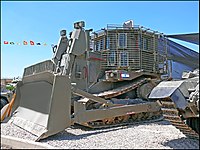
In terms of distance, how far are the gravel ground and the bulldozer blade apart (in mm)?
→ 253

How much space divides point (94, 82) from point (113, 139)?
14.4 ft

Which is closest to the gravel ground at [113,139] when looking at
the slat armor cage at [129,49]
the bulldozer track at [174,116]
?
the bulldozer track at [174,116]

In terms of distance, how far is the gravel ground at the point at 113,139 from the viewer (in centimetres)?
591

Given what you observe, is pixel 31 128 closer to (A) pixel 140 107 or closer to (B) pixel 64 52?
(A) pixel 140 107

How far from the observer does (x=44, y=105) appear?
7.52m

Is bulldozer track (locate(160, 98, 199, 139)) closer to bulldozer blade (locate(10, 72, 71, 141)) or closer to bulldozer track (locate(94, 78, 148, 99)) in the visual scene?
bulldozer blade (locate(10, 72, 71, 141))

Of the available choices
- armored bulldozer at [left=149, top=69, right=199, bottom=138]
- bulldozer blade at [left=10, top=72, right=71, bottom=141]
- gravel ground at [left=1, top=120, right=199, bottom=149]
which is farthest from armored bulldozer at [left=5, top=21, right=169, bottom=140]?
armored bulldozer at [left=149, top=69, right=199, bottom=138]

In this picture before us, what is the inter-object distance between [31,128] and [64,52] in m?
4.83

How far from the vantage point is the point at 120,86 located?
11.0m

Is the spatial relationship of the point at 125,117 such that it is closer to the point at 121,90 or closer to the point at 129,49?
the point at 121,90

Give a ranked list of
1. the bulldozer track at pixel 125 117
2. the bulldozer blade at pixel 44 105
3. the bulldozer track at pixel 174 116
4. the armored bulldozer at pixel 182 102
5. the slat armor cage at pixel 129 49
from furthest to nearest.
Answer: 1. the slat armor cage at pixel 129 49
2. the bulldozer track at pixel 125 117
3. the bulldozer blade at pixel 44 105
4. the bulldozer track at pixel 174 116
5. the armored bulldozer at pixel 182 102

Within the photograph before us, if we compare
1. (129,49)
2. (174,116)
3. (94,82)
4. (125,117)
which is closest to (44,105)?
(125,117)

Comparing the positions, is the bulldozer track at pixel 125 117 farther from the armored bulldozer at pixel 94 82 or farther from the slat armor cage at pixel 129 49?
the slat armor cage at pixel 129 49

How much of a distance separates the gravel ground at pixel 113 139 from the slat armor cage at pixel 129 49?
145 inches
